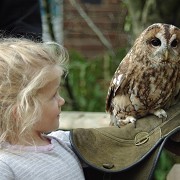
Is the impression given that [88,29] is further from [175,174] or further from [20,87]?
[20,87]

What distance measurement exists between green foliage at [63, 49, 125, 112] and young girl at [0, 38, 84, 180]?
299cm

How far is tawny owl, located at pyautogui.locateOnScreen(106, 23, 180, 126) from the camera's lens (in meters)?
2.41

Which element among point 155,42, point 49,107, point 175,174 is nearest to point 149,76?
point 155,42

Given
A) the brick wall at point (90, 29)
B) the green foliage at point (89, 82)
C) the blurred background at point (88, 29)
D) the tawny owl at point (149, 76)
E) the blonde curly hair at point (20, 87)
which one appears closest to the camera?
the blonde curly hair at point (20, 87)

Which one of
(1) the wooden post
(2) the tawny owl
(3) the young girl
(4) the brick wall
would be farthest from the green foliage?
(3) the young girl

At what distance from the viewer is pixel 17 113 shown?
174 cm

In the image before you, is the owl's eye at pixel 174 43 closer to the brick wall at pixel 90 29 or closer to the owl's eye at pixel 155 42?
the owl's eye at pixel 155 42

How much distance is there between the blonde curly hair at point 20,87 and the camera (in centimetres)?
171

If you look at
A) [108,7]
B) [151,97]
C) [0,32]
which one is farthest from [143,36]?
[108,7]

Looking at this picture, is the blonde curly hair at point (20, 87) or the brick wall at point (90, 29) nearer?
the blonde curly hair at point (20, 87)

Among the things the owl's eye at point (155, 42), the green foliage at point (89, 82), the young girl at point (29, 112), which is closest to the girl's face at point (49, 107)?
the young girl at point (29, 112)

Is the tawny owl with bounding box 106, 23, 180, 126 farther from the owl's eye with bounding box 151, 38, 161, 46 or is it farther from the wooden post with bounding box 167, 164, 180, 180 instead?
the wooden post with bounding box 167, 164, 180, 180

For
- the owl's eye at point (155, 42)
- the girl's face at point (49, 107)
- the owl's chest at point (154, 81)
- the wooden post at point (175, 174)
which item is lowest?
the wooden post at point (175, 174)

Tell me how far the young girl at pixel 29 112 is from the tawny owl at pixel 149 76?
62 cm
